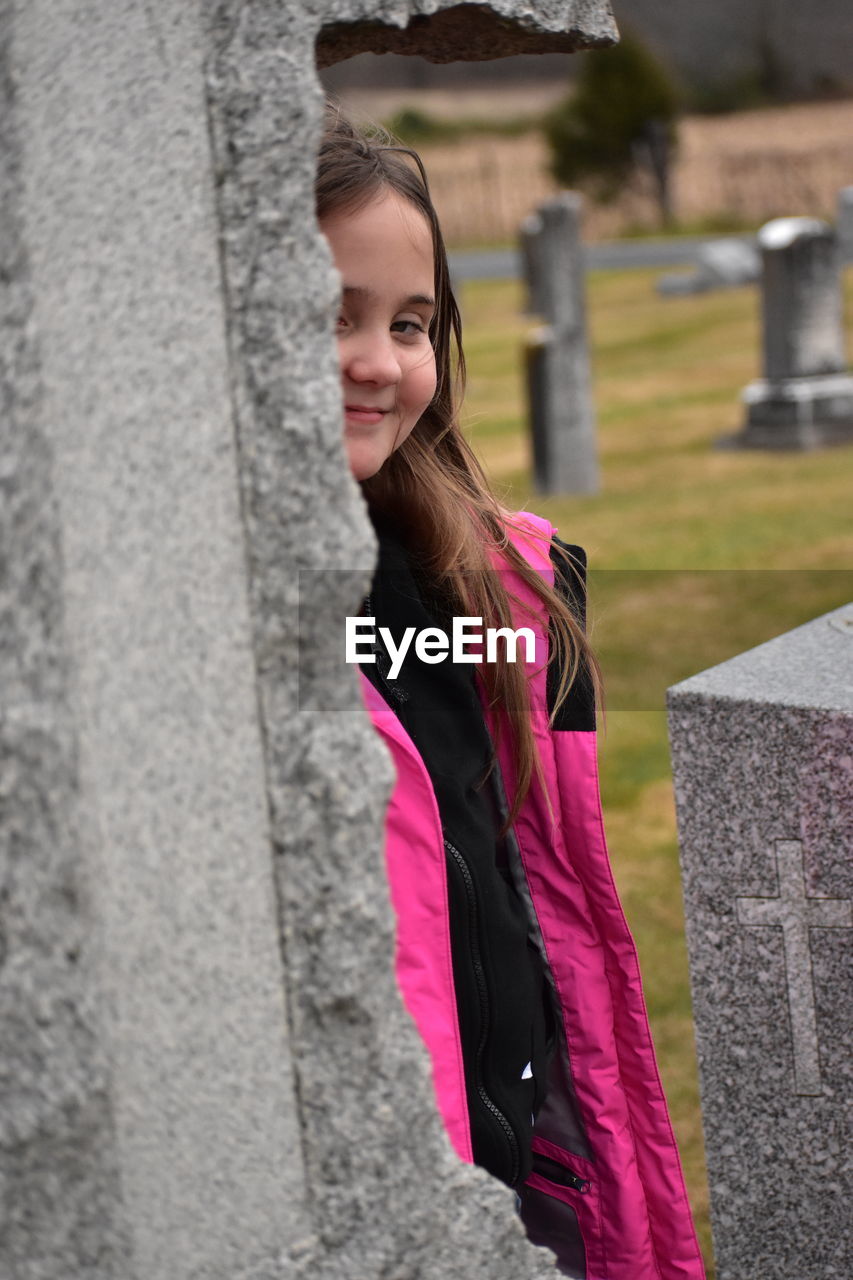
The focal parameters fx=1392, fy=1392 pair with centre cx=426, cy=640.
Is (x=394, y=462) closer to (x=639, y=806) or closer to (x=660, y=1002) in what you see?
(x=660, y=1002)

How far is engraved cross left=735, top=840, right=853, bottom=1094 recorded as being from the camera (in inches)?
85.7

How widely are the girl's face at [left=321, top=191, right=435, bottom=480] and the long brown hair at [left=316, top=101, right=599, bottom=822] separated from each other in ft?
0.13

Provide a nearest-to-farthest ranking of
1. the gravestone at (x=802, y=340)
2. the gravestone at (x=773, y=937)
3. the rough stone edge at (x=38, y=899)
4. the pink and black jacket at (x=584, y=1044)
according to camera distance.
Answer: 1. the rough stone edge at (x=38, y=899)
2. the pink and black jacket at (x=584, y=1044)
3. the gravestone at (x=773, y=937)
4. the gravestone at (x=802, y=340)

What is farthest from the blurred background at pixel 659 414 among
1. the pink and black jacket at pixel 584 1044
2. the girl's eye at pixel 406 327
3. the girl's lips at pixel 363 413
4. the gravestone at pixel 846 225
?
the gravestone at pixel 846 225

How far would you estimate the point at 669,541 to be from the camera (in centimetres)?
872

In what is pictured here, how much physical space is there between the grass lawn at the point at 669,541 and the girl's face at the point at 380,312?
50 centimetres

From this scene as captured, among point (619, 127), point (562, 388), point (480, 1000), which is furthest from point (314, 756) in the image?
point (619, 127)

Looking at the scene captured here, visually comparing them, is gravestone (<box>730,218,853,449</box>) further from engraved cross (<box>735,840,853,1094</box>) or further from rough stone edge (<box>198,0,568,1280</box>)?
rough stone edge (<box>198,0,568,1280</box>)

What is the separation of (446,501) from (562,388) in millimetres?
8508

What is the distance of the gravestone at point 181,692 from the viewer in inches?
46.2

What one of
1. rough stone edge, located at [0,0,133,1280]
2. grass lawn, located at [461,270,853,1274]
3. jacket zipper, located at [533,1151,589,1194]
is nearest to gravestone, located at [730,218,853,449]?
grass lawn, located at [461,270,853,1274]

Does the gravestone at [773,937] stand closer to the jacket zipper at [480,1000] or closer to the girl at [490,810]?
the girl at [490,810]

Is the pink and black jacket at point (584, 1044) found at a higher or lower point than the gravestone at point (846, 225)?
lower

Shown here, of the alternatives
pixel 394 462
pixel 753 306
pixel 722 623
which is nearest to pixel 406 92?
pixel 753 306
